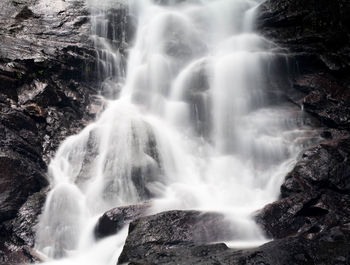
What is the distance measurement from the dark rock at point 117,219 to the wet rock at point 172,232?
1237 millimetres

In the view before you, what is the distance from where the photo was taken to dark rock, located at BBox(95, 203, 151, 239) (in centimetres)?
880

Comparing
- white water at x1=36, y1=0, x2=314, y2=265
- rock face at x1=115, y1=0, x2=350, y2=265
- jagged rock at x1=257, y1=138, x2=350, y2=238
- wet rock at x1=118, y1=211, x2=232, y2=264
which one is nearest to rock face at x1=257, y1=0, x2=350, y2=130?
rock face at x1=115, y1=0, x2=350, y2=265

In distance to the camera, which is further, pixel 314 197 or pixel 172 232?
pixel 314 197

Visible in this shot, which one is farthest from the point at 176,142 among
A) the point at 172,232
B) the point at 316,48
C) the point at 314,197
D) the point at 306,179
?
the point at 316,48

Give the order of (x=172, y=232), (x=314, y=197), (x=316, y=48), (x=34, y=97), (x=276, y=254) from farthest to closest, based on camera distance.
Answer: (x=316, y=48) < (x=34, y=97) < (x=314, y=197) < (x=172, y=232) < (x=276, y=254)

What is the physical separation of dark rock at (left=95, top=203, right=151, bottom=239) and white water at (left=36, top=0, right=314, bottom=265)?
0.23m

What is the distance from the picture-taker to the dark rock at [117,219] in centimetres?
880

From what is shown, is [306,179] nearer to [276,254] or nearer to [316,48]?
[276,254]

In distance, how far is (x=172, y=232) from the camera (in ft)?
23.9

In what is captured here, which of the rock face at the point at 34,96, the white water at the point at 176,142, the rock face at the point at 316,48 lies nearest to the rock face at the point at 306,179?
the rock face at the point at 316,48

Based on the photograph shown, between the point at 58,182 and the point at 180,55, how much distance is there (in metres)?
8.84

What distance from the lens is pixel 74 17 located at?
18.0 metres

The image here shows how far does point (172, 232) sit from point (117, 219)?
6.86ft

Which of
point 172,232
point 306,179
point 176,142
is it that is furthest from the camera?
point 176,142
